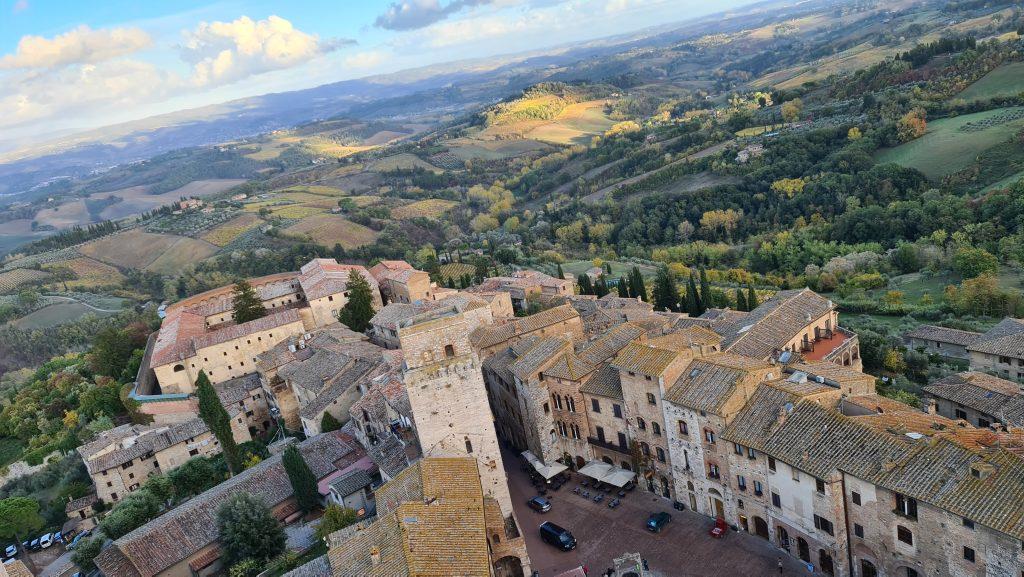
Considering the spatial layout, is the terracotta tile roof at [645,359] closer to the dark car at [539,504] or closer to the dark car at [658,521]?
the dark car at [658,521]

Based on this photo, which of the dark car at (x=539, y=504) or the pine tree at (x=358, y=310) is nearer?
the dark car at (x=539, y=504)

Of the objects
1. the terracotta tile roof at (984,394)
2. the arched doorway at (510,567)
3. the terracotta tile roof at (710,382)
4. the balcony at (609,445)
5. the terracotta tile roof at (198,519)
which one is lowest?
the terracotta tile roof at (984,394)

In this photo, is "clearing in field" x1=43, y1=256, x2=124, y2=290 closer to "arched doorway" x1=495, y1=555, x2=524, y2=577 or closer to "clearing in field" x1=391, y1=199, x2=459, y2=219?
"clearing in field" x1=391, y1=199, x2=459, y2=219

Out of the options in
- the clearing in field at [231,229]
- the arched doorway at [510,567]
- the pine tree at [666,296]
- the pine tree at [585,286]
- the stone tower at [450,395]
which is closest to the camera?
the arched doorway at [510,567]

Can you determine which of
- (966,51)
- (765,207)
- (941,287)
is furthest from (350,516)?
(966,51)

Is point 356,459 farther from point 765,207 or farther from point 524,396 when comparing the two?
point 765,207

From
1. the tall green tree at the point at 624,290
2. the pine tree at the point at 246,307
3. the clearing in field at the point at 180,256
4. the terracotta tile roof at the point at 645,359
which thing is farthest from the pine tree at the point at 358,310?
the clearing in field at the point at 180,256

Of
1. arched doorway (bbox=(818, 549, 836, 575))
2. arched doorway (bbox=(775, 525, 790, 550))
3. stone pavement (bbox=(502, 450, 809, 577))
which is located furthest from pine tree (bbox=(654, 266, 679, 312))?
arched doorway (bbox=(818, 549, 836, 575))
